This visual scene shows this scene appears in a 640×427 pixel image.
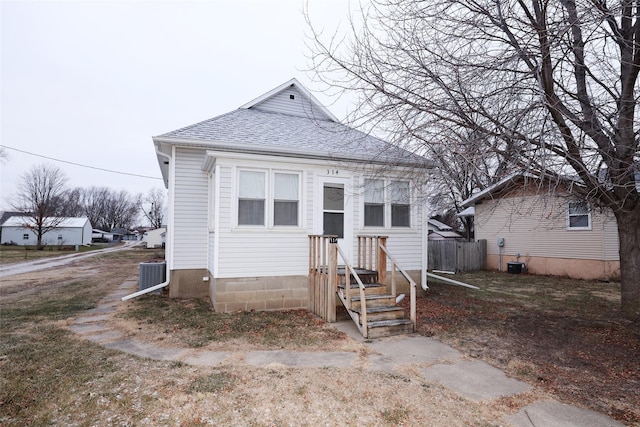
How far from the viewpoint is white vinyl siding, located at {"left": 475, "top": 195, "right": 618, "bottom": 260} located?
485 inches

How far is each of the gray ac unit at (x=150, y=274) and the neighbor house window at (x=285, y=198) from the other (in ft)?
12.8

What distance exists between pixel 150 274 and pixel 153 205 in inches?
2712

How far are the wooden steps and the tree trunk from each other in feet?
12.2

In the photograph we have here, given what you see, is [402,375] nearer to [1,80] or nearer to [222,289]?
[222,289]

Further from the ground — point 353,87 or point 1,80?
point 1,80

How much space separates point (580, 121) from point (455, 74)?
6.19ft

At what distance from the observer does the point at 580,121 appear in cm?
495

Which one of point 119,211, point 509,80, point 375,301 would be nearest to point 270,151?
point 375,301

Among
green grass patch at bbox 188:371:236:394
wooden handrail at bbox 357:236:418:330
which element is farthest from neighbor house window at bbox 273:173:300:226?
green grass patch at bbox 188:371:236:394

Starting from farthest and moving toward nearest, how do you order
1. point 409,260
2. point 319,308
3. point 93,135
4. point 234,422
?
point 93,135 < point 409,260 < point 319,308 < point 234,422

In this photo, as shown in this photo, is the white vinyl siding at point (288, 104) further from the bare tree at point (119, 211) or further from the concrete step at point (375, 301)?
the bare tree at point (119, 211)

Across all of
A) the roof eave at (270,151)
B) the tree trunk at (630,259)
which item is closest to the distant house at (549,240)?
the tree trunk at (630,259)

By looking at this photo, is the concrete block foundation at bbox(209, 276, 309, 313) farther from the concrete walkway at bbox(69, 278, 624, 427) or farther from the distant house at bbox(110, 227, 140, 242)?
the distant house at bbox(110, 227, 140, 242)

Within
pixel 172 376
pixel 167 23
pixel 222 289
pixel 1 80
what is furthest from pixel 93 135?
pixel 172 376
